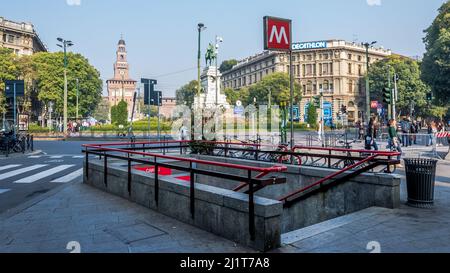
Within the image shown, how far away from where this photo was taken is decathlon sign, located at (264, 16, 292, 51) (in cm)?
952

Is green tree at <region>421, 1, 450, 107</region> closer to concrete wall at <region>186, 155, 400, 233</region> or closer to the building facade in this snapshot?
concrete wall at <region>186, 155, 400, 233</region>

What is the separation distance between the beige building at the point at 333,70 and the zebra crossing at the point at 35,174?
237 ft

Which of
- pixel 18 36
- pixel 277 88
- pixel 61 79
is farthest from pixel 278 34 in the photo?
pixel 18 36

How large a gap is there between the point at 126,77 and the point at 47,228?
455 ft

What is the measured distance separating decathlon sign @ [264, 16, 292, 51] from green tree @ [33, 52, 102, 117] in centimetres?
5721

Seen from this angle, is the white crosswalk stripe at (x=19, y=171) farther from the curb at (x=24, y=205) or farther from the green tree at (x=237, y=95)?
the green tree at (x=237, y=95)

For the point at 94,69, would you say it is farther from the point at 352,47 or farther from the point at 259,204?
the point at 259,204

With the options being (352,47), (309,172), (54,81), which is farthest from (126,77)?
(309,172)

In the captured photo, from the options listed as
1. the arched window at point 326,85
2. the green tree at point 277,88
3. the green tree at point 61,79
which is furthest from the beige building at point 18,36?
the arched window at point 326,85

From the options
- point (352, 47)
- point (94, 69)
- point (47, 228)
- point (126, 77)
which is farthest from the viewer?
point (126, 77)

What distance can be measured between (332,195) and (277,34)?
5.02m

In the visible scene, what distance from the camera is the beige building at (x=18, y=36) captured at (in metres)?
63.1
